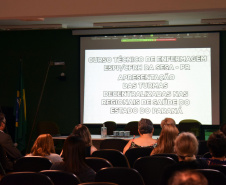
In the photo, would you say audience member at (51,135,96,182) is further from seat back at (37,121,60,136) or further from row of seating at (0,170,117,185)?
seat back at (37,121,60,136)

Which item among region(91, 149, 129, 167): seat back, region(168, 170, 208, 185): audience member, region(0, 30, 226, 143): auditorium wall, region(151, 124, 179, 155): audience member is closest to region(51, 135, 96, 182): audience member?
region(91, 149, 129, 167): seat back

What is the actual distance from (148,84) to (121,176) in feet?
22.3

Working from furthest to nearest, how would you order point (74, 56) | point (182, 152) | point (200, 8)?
point (74, 56) < point (200, 8) < point (182, 152)

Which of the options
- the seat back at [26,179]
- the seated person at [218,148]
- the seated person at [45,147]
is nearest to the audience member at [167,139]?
Result: the seated person at [218,148]

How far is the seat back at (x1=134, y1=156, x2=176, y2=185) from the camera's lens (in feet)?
13.6

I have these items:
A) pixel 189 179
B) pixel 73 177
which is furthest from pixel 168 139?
pixel 189 179

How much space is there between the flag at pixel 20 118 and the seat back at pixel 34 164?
5.65m

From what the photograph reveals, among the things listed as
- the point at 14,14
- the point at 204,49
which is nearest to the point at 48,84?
the point at 204,49

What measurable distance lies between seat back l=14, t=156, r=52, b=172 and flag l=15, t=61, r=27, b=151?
565 centimetres

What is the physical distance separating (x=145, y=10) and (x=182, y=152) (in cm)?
270

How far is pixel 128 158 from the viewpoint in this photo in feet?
16.6

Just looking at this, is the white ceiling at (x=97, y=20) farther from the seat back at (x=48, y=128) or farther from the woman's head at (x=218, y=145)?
the woman's head at (x=218, y=145)

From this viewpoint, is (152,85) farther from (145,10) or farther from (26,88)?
(145,10)

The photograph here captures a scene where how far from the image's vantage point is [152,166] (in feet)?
14.0
